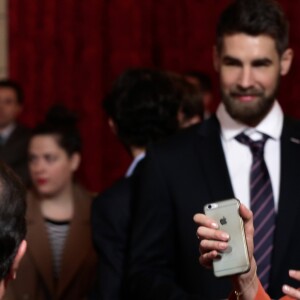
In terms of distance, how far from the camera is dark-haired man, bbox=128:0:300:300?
93.1 inches

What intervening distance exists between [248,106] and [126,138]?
456mm

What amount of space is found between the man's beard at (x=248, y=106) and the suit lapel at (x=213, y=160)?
2.8 inches

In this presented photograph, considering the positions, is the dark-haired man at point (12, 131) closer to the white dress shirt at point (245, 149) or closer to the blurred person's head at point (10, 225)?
the white dress shirt at point (245, 149)

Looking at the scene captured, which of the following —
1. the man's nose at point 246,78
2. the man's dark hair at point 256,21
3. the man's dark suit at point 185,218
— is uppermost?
the man's dark hair at point 256,21

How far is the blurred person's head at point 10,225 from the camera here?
1528mm

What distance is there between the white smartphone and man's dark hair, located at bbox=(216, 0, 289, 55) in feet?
2.79

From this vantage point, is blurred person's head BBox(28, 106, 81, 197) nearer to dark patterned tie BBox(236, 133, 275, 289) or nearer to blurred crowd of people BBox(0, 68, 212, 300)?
blurred crowd of people BBox(0, 68, 212, 300)

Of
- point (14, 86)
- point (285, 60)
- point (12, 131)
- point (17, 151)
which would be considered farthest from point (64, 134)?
point (14, 86)

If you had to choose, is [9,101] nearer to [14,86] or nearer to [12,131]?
[14,86]

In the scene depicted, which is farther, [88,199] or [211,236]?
[88,199]

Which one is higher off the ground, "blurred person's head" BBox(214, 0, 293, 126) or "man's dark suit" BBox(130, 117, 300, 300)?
"blurred person's head" BBox(214, 0, 293, 126)

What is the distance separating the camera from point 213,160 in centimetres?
246

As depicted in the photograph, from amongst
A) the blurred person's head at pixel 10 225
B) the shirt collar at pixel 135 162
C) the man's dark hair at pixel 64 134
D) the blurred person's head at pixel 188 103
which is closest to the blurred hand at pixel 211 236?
the blurred person's head at pixel 10 225

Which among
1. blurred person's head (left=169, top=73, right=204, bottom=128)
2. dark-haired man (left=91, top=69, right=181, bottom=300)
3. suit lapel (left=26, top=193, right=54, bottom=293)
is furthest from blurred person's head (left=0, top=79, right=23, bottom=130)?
dark-haired man (left=91, top=69, right=181, bottom=300)
